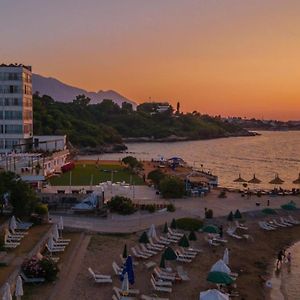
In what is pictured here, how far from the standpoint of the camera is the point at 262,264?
2903 centimetres

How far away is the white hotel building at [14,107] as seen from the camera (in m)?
59.2

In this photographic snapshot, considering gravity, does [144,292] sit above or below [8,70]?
below

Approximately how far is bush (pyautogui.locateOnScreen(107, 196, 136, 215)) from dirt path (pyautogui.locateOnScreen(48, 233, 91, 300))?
6899 millimetres

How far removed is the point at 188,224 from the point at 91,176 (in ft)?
70.2

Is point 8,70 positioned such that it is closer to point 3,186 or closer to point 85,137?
point 3,186

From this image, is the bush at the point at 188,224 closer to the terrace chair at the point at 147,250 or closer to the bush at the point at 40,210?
the terrace chair at the point at 147,250

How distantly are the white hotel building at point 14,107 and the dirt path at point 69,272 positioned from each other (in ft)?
108

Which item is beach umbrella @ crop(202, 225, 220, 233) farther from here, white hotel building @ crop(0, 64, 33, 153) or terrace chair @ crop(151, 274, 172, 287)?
white hotel building @ crop(0, 64, 33, 153)

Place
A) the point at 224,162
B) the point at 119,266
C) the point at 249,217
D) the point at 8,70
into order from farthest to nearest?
the point at 224,162 → the point at 8,70 → the point at 249,217 → the point at 119,266

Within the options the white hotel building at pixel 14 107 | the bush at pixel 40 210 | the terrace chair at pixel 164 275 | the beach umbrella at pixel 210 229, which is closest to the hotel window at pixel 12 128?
the white hotel building at pixel 14 107

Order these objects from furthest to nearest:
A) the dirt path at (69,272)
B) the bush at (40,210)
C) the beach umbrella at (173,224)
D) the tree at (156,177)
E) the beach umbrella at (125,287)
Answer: the tree at (156,177)
the beach umbrella at (173,224)
the bush at (40,210)
the dirt path at (69,272)
the beach umbrella at (125,287)

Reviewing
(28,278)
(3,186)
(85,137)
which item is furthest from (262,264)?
(85,137)

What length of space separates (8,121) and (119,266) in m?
40.4

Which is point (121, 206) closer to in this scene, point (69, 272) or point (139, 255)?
point (139, 255)
